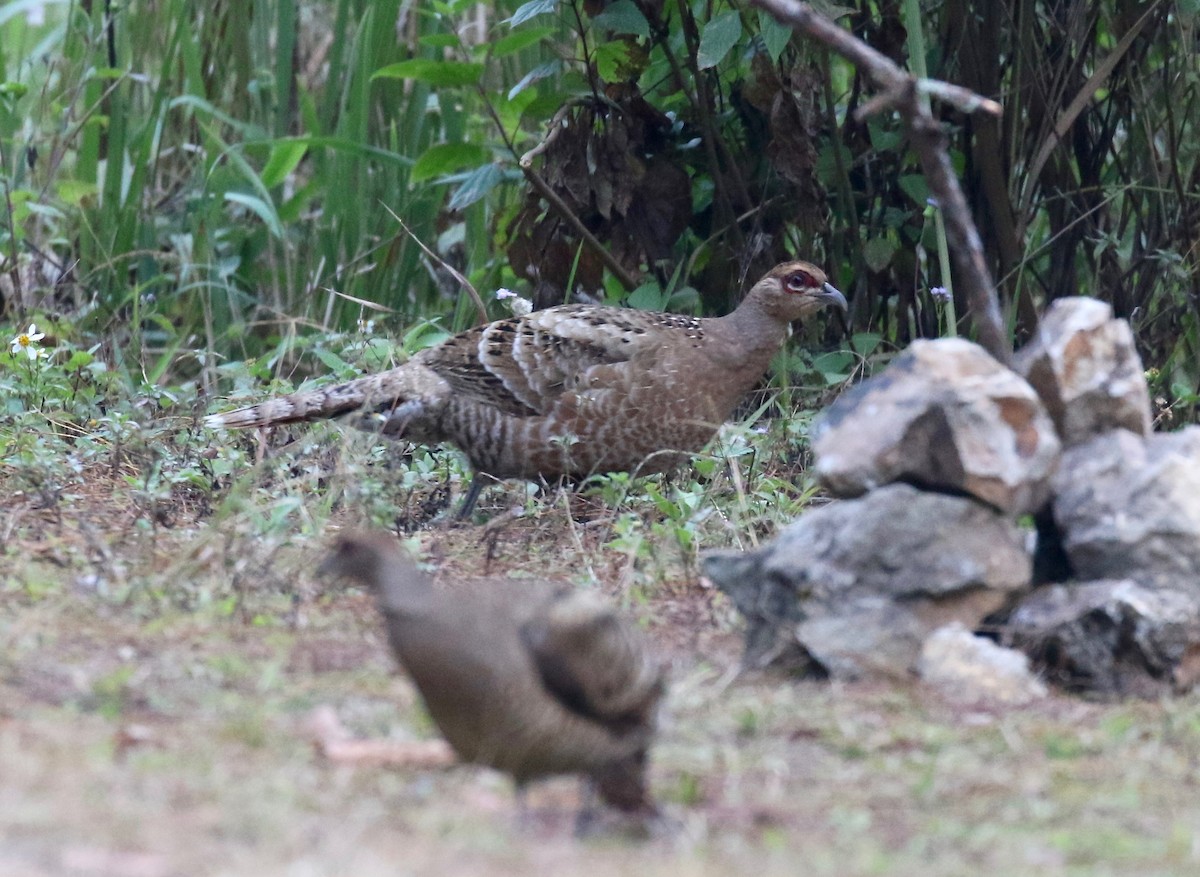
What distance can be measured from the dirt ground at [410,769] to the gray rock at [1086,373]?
0.68m

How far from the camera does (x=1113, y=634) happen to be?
3721 mm

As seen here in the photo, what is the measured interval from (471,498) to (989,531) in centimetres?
257

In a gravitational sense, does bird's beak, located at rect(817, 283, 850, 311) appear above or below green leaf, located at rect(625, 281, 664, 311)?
above

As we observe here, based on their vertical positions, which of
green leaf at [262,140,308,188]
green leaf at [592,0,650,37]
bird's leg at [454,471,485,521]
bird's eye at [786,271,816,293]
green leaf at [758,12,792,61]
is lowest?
bird's leg at [454,471,485,521]

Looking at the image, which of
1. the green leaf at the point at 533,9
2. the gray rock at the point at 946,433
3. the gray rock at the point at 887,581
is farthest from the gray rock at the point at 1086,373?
the green leaf at the point at 533,9

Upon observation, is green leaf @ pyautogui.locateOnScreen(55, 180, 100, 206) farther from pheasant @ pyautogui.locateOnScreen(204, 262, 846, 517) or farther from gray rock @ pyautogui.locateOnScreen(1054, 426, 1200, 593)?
gray rock @ pyautogui.locateOnScreen(1054, 426, 1200, 593)

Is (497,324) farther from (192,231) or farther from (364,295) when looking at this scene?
(192,231)

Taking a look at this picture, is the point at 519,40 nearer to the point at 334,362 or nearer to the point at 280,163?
the point at 334,362

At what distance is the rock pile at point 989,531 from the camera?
12.2 feet

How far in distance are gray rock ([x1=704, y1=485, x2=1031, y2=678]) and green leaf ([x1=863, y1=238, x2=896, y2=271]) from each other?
3.07 meters

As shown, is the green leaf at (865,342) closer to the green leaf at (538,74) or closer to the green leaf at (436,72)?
the green leaf at (538,74)

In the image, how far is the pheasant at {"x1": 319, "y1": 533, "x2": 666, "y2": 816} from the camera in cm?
277

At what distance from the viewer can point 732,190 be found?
275 inches

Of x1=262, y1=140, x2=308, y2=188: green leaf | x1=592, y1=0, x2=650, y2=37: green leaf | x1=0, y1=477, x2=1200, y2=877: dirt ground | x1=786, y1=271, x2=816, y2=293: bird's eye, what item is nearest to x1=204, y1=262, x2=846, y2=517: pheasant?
x1=786, y1=271, x2=816, y2=293: bird's eye
